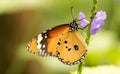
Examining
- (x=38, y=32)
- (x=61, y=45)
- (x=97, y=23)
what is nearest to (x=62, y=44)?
(x=61, y=45)

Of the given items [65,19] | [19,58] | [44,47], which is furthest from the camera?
[65,19]

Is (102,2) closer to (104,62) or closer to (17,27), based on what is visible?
(17,27)

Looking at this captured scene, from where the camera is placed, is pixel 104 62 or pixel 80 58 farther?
pixel 104 62

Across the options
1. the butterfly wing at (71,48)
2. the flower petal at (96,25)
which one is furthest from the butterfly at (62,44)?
the flower petal at (96,25)

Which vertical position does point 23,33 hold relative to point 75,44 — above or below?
above

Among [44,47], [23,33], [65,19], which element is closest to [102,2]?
[65,19]

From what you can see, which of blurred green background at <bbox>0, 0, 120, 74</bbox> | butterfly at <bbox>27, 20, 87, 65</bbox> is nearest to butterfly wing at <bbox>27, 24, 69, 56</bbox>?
butterfly at <bbox>27, 20, 87, 65</bbox>

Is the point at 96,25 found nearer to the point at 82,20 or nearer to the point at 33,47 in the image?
the point at 82,20
